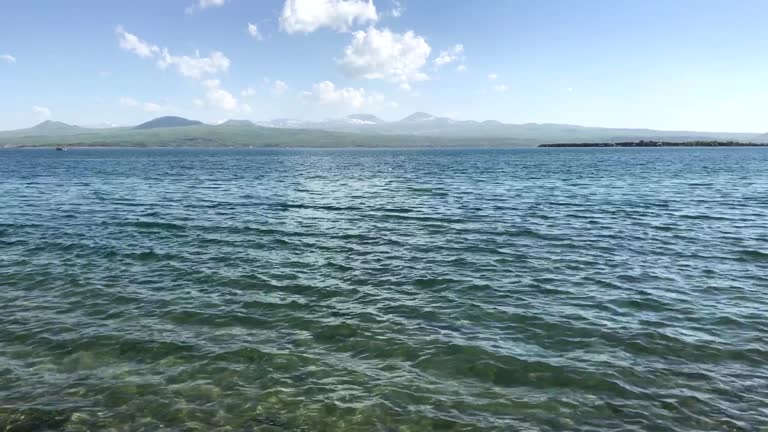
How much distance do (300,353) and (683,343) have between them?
11.0 metres

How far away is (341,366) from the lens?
1304 cm

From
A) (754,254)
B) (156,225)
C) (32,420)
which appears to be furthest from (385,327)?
(156,225)

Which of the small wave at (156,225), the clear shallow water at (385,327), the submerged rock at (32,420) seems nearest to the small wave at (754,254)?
the clear shallow water at (385,327)

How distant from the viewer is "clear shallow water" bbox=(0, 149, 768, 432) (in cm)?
1102

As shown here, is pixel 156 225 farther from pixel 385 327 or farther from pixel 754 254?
pixel 754 254

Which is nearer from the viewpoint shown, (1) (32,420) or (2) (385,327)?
(1) (32,420)

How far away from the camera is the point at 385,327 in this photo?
1543 cm

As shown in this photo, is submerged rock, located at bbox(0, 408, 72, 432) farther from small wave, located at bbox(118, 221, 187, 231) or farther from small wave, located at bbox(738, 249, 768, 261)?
small wave, located at bbox(738, 249, 768, 261)

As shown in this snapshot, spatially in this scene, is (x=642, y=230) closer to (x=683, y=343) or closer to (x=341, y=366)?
(x=683, y=343)

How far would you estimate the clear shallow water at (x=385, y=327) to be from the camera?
36.2 feet

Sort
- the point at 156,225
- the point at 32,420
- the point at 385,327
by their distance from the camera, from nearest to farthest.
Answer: the point at 32,420, the point at 385,327, the point at 156,225

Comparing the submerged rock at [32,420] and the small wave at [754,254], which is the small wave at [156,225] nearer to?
the submerged rock at [32,420]

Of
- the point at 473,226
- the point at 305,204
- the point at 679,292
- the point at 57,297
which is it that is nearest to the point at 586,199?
the point at 473,226

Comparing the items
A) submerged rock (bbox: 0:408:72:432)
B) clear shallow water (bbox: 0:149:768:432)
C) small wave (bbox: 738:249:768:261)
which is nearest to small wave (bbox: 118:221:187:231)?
clear shallow water (bbox: 0:149:768:432)
